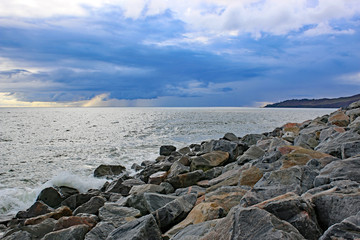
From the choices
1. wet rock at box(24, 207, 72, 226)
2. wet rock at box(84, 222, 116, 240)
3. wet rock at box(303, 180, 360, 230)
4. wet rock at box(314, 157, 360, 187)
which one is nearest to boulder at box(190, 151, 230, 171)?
wet rock at box(24, 207, 72, 226)

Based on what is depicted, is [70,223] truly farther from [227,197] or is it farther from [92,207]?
[227,197]

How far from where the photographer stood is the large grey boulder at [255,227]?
246 cm

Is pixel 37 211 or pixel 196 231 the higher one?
pixel 196 231

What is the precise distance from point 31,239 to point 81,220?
94 cm

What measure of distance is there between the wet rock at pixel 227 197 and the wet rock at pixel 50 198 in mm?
5905

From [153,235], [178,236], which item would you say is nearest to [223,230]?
[178,236]

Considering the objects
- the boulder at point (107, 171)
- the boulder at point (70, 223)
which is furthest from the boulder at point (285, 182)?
the boulder at point (107, 171)

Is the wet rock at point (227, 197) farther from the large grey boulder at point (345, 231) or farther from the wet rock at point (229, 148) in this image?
the wet rock at point (229, 148)

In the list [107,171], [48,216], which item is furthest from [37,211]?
[107,171]

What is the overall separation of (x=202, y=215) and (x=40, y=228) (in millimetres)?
3417

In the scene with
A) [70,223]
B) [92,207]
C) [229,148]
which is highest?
[229,148]

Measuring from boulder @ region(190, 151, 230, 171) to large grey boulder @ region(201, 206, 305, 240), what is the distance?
7.36 m

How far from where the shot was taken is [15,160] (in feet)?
58.2

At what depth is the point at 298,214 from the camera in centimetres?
291
